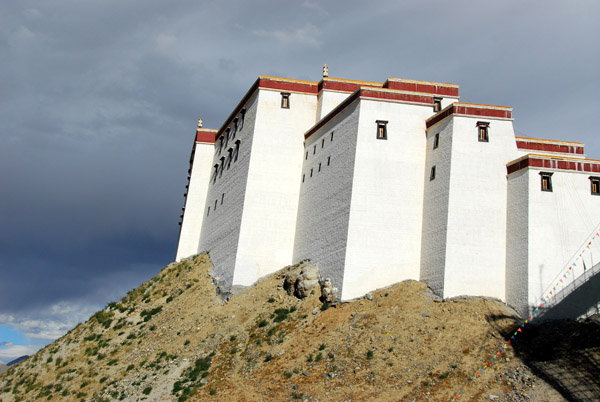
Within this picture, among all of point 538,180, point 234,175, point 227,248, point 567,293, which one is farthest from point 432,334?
point 234,175

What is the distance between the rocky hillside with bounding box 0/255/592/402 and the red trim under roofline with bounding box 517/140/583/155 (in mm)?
10123

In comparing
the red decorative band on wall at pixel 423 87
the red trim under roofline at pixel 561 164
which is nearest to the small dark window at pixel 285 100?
the red decorative band on wall at pixel 423 87

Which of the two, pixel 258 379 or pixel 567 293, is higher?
pixel 567 293

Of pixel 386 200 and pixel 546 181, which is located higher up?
pixel 546 181

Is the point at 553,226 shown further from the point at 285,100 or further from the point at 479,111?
the point at 285,100

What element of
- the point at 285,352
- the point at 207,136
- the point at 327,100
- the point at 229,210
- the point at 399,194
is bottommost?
the point at 285,352

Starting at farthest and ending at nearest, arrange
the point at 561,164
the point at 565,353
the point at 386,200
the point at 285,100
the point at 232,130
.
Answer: the point at 232,130
the point at 285,100
the point at 386,200
the point at 561,164
the point at 565,353

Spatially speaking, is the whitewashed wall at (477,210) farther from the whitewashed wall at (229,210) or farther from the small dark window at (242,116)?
the small dark window at (242,116)

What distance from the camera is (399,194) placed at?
1155 inches

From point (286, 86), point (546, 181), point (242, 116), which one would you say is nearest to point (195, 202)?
point (242, 116)

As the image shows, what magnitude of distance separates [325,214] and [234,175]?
29.0ft

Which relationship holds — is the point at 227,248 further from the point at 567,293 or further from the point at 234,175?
the point at 567,293

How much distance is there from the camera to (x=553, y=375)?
21.0m

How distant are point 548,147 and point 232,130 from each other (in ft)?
64.1
